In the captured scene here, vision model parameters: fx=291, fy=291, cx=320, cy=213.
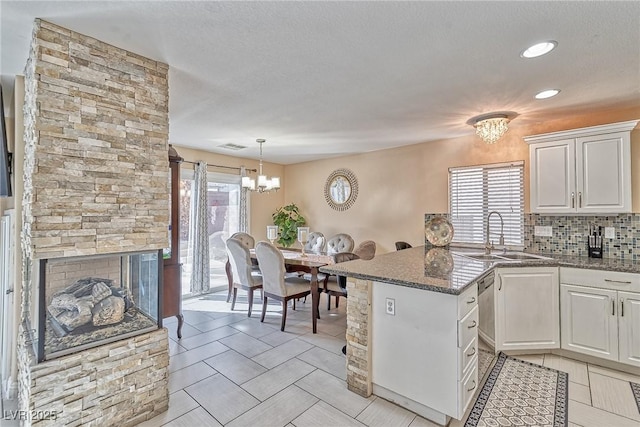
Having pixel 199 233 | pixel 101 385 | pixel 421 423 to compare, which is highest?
pixel 199 233

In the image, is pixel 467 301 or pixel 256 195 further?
pixel 256 195

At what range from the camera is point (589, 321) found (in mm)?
2586

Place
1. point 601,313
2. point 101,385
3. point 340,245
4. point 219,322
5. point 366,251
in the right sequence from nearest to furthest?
point 101,385
point 601,313
point 219,322
point 366,251
point 340,245

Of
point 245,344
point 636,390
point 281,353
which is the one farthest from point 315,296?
point 636,390

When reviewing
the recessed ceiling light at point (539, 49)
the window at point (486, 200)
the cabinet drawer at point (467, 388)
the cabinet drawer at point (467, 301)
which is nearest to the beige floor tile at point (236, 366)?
the cabinet drawer at point (467, 388)

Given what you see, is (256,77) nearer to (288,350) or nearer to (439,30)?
(439,30)

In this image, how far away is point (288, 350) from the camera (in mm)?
2932

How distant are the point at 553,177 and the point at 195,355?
13.4 ft

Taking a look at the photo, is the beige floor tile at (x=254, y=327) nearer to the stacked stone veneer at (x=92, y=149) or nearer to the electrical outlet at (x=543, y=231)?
the stacked stone veneer at (x=92, y=149)

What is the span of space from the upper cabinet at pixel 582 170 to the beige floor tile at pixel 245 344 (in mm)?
3301

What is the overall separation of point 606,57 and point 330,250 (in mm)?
3578

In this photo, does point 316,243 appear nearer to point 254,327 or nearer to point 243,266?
point 243,266

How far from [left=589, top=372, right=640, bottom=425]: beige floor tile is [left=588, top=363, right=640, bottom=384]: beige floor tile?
2.4 inches

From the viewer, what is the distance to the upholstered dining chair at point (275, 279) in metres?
3.40
